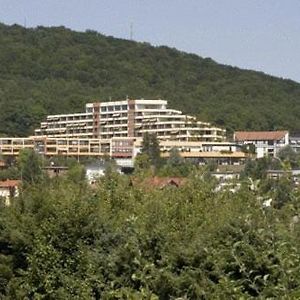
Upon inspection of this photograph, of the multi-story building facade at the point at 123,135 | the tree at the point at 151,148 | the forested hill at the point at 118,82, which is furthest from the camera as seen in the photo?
the forested hill at the point at 118,82

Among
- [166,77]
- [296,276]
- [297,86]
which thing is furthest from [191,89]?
[296,276]

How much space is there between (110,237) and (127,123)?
219ft

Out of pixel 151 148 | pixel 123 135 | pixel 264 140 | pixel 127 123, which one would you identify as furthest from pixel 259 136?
pixel 151 148

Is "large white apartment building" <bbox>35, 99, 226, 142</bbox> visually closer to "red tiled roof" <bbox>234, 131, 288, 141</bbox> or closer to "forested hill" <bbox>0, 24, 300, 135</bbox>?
"red tiled roof" <bbox>234, 131, 288, 141</bbox>

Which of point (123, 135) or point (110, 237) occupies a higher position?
point (123, 135)

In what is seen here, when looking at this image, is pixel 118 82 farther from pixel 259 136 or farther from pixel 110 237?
pixel 110 237

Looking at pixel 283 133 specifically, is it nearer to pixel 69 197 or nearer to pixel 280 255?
pixel 69 197

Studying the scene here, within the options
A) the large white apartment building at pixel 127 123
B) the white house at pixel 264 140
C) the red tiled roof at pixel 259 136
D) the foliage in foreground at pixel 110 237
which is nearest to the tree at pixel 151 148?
the large white apartment building at pixel 127 123

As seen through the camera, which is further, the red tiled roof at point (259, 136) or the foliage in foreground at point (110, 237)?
the red tiled roof at point (259, 136)

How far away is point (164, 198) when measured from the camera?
38.6ft

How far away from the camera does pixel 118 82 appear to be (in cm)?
9850

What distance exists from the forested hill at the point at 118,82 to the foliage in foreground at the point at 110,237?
6521 cm

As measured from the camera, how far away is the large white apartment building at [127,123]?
73.8 metres

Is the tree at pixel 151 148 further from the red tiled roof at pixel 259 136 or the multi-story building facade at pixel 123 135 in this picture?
the red tiled roof at pixel 259 136
